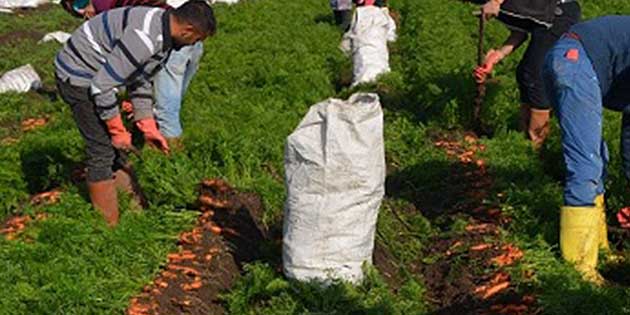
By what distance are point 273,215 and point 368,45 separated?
478 centimetres

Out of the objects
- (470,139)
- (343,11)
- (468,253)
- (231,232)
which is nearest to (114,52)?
(231,232)

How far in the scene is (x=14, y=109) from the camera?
8.54 m

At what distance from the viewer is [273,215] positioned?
5535 mm

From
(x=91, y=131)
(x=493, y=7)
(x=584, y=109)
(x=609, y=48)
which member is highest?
(x=609, y=48)

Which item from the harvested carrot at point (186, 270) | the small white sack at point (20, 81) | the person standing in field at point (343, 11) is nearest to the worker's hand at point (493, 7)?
the harvested carrot at point (186, 270)

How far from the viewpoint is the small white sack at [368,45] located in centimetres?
957

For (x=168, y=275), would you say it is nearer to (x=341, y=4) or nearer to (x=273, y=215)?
(x=273, y=215)

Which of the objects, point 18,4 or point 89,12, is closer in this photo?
point 89,12

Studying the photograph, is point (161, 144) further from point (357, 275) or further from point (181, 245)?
point (357, 275)

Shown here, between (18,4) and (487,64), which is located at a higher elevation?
(487,64)

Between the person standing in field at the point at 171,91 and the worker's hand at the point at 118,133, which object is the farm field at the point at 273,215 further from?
the worker's hand at the point at 118,133

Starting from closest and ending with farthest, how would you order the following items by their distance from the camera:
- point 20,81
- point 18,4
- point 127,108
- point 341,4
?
1. point 127,108
2. point 20,81
3. point 341,4
4. point 18,4

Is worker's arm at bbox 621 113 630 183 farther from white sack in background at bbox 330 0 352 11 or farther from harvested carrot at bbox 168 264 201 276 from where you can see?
white sack in background at bbox 330 0 352 11

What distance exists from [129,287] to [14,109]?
472cm
